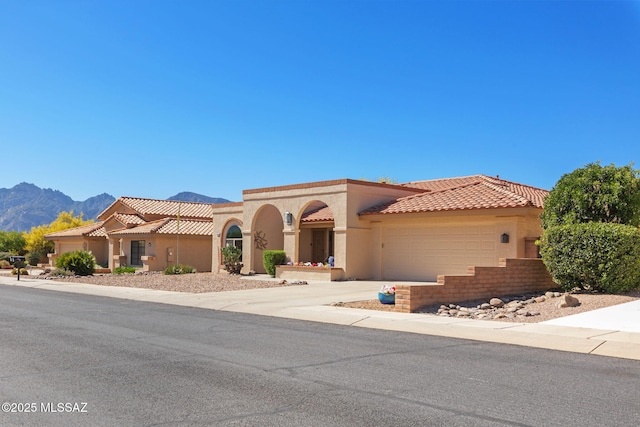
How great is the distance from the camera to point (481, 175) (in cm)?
3344

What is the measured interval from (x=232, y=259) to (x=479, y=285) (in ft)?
57.4

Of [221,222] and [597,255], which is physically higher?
[221,222]

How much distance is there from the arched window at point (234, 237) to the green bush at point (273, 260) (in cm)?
462

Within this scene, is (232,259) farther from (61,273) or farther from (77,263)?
(61,273)

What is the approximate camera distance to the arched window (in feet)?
115

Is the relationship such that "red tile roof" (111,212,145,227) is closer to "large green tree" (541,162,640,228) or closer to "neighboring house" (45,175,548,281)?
"neighboring house" (45,175,548,281)

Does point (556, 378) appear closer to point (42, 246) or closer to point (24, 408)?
point (24, 408)

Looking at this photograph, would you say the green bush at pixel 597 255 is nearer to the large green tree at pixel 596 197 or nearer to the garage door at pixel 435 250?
the large green tree at pixel 596 197

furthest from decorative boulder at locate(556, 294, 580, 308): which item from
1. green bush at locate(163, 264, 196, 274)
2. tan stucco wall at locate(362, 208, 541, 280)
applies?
green bush at locate(163, 264, 196, 274)

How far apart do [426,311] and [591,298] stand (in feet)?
14.3

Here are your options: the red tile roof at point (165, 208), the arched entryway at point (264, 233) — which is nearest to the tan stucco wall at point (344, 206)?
the arched entryway at point (264, 233)


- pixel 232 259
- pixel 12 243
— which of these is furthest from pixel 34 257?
pixel 232 259

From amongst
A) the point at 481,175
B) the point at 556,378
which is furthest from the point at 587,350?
the point at 481,175

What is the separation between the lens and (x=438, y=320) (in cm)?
1422
